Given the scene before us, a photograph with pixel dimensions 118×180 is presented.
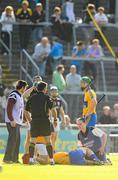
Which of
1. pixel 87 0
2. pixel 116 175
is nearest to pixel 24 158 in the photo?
pixel 116 175

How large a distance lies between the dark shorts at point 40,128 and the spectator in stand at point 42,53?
8457 millimetres

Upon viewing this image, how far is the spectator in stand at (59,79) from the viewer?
29.5 metres

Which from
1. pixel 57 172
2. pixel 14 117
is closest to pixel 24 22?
pixel 14 117

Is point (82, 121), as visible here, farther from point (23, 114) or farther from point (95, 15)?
point (95, 15)

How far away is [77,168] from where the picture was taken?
2089cm

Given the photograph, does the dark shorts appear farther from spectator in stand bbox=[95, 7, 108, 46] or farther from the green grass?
spectator in stand bbox=[95, 7, 108, 46]

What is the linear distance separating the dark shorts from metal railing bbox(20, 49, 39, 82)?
8.23 metres


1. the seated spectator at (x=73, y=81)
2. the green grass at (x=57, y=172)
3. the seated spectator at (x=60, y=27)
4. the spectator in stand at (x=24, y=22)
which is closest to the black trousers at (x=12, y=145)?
the green grass at (x=57, y=172)

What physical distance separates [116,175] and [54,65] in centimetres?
1162

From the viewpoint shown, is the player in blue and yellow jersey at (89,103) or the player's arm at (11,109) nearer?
the player's arm at (11,109)

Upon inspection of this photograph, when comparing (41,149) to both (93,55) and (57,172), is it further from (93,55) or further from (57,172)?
(93,55)

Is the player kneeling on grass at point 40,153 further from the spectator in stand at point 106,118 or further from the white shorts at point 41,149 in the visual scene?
the spectator in stand at point 106,118

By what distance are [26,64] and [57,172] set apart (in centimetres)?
1140

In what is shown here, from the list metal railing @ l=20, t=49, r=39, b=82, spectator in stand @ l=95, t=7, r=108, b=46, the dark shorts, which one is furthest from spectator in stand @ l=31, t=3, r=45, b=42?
the dark shorts
